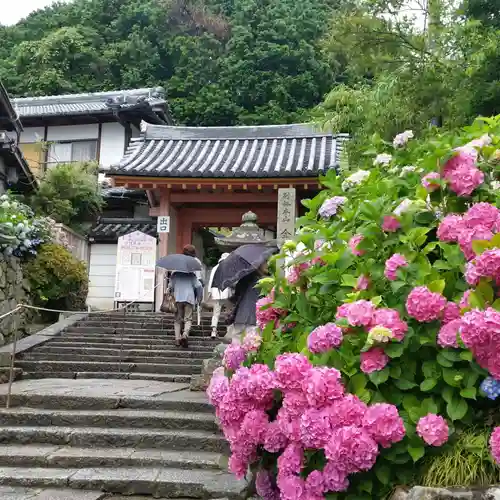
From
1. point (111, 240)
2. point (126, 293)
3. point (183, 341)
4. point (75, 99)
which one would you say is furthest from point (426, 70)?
point (75, 99)

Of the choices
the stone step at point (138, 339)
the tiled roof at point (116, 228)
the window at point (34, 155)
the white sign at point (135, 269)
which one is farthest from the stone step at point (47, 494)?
the window at point (34, 155)

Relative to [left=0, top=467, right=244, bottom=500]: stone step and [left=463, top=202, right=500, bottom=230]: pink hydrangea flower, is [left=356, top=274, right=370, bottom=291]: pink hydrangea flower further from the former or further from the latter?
[left=0, top=467, right=244, bottom=500]: stone step

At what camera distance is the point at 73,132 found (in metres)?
22.2

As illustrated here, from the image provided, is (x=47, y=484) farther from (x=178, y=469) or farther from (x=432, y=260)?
(x=432, y=260)

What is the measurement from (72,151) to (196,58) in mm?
12330

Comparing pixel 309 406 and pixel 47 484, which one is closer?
pixel 309 406

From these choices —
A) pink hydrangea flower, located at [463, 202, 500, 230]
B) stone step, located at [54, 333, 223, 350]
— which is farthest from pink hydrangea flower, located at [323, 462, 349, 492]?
stone step, located at [54, 333, 223, 350]

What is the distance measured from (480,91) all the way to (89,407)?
18.7 feet

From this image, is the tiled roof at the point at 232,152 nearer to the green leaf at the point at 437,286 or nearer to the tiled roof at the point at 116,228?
the tiled roof at the point at 116,228

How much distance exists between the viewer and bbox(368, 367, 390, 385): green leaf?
205 centimetres

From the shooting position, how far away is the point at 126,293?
13.3m

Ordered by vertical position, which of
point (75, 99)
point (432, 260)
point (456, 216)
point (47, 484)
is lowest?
point (47, 484)

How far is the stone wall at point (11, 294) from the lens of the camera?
31.7 ft

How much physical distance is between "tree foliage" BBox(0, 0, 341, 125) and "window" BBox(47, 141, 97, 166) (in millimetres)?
8449
